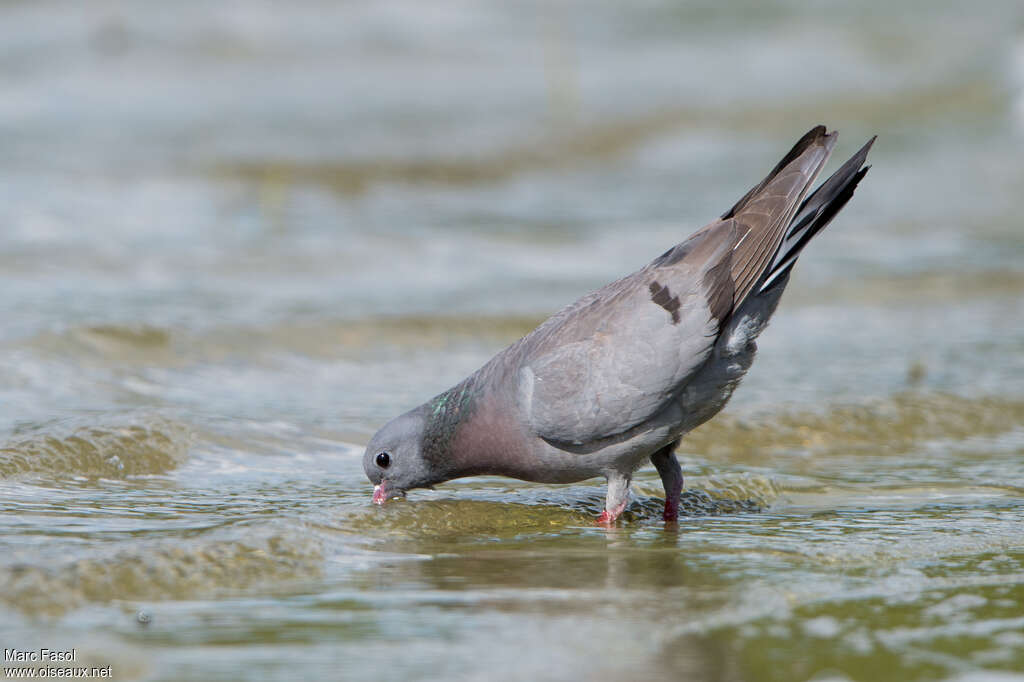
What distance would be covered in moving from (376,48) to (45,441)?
18232mm

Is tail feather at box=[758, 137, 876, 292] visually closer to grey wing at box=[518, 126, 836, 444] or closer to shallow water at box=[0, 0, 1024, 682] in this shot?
grey wing at box=[518, 126, 836, 444]

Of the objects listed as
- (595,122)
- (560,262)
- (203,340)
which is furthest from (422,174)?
(203,340)

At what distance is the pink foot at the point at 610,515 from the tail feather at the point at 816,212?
1186 mm

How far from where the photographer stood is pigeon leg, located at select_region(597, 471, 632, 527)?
19.9 feet

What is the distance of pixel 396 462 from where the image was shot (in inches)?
245

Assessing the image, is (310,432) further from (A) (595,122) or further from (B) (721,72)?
(B) (721,72)

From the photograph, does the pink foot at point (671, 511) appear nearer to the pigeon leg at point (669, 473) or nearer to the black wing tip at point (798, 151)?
the pigeon leg at point (669, 473)

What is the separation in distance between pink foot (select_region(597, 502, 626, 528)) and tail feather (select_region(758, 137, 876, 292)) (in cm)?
119

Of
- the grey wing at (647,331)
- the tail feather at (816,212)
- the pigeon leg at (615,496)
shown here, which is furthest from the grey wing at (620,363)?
the tail feather at (816,212)

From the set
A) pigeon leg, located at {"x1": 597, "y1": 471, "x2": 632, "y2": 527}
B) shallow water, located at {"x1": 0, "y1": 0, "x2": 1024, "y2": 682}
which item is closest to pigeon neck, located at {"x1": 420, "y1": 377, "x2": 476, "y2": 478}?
shallow water, located at {"x1": 0, "y1": 0, "x2": 1024, "y2": 682}

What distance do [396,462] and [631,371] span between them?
3.84 feet

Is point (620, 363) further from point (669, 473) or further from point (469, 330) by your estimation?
point (469, 330)

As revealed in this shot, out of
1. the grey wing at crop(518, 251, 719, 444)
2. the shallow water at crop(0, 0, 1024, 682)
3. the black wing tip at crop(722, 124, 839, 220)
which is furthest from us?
the black wing tip at crop(722, 124, 839, 220)

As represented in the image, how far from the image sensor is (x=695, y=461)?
296 inches
